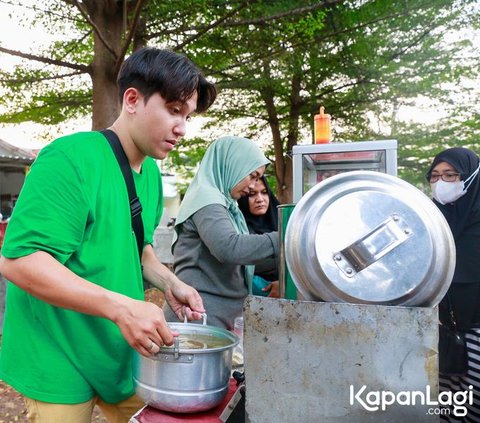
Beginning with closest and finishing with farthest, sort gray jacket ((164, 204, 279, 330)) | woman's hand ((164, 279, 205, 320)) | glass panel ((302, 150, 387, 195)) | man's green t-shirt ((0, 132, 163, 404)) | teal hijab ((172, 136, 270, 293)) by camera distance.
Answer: man's green t-shirt ((0, 132, 163, 404))
woman's hand ((164, 279, 205, 320))
gray jacket ((164, 204, 279, 330))
glass panel ((302, 150, 387, 195))
teal hijab ((172, 136, 270, 293))

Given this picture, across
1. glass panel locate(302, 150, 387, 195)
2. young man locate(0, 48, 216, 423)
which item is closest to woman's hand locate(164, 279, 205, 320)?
young man locate(0, 48, 216, 423)

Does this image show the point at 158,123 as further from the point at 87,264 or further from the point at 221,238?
the point at 221,238

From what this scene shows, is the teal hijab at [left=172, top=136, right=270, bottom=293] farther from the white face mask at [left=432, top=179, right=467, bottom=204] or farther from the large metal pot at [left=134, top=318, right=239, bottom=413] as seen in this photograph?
the white face mask at [left=432, top=179, right=467, bottom=204]

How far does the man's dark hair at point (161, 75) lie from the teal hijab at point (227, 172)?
0.70 metres

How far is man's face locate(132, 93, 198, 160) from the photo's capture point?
1428 mm

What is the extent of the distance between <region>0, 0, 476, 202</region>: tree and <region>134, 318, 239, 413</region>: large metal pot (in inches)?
148

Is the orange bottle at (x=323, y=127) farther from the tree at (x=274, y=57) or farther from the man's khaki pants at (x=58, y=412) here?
the tree at (x=274, y=57)

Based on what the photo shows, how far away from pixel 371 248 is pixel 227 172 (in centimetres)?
123

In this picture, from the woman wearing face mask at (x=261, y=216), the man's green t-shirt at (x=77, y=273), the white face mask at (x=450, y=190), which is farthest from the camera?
the white face mask at (x=450, y=190)

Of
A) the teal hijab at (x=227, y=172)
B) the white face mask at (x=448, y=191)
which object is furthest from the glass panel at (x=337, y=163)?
the white face mask at (x=448, y=191)

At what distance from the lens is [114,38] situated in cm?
500

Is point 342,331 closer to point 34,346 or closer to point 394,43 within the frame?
point 34,346

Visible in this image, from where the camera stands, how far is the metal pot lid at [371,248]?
1.09 m

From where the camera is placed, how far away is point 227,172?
2.24 m
